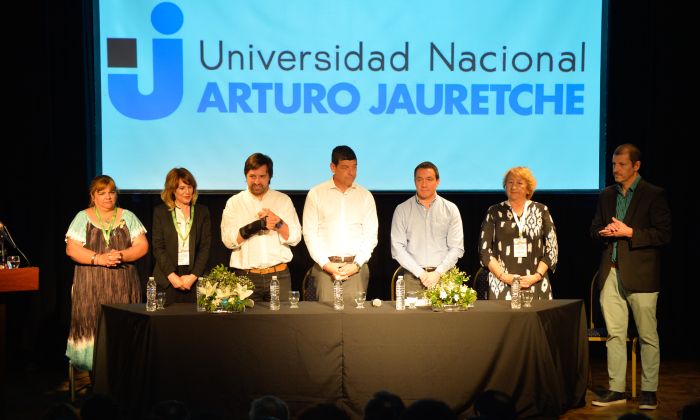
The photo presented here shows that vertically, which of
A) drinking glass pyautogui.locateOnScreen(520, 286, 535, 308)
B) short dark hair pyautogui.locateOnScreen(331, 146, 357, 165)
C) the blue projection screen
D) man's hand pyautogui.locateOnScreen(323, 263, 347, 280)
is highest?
the blue projection screen

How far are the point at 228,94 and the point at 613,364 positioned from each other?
11.6 feet

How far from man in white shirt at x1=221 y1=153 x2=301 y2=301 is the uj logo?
4.63 feet

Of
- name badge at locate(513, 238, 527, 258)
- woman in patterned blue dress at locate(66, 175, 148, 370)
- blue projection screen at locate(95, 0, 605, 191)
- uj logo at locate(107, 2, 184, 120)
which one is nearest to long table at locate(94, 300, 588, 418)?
name badge at locate(513, 238, 527, 258)

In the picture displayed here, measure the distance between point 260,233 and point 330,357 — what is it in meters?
1.15

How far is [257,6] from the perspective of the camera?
6020mm

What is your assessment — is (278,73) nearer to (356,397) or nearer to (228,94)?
(228,94)

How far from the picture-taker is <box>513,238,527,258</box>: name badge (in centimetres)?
493

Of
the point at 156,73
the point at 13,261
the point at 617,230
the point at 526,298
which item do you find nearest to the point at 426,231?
the point at 526,298

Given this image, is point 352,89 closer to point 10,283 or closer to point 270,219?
point 270,219

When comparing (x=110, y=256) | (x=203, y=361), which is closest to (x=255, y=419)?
(x=203, y=361)

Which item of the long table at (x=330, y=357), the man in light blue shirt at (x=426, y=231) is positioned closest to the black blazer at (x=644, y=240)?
the long table at (x=330, y=357)

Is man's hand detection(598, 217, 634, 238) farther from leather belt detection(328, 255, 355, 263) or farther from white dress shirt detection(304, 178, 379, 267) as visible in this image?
leather belt detection(328, 255, 355, 263)

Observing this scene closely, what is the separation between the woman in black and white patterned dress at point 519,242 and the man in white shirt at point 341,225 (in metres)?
0.80

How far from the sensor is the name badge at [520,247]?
4.93 metres
